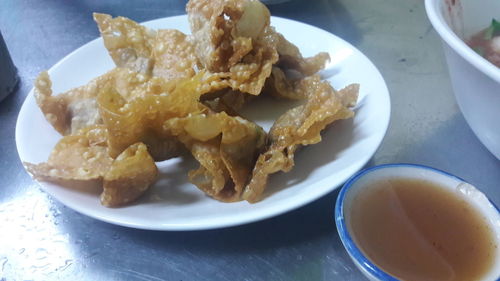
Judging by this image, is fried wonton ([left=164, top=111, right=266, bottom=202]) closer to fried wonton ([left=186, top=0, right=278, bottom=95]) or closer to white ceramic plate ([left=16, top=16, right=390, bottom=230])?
white ceramic plate ([left=16, top=16, right=390, bottom=230])

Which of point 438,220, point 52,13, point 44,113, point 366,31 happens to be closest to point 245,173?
point 438,220

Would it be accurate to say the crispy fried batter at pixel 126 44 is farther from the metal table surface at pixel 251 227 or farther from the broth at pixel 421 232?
the broth at pixel 421 232

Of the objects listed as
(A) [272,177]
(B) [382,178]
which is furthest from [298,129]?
(B) [382,178]

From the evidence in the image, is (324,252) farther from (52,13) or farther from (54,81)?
(52,13)

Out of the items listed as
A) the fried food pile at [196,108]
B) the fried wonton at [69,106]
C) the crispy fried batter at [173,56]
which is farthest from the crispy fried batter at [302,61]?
the fried wonton at [69,106]

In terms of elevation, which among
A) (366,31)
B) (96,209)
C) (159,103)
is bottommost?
(366,31)

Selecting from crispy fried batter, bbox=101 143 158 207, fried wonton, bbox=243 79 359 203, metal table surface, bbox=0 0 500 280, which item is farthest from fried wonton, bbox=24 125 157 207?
fried wonton, bbox=243 79 359 203
